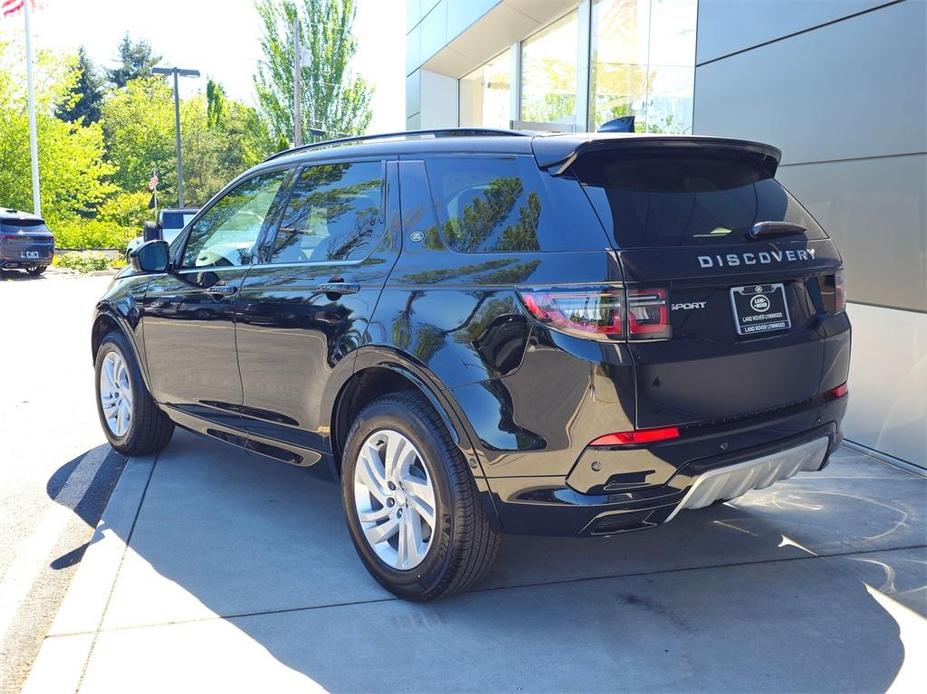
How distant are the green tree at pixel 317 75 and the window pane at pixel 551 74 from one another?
27513mm

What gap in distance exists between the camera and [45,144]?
35.8 m

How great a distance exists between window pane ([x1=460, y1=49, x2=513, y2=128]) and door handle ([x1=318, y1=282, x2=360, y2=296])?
→ 11146mm

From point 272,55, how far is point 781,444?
40.0 m

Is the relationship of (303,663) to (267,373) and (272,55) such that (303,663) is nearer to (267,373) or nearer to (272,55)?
(267,373)

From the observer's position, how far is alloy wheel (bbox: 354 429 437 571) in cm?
352

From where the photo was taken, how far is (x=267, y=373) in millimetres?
4305

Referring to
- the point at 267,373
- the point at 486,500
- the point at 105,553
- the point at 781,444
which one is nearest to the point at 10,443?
the point at 105,553

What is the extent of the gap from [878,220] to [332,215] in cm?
356

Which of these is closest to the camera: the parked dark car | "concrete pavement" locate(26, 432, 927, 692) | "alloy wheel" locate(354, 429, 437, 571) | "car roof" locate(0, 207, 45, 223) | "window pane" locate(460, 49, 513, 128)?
"concrete pavement" locate(26, 432, 927, 692)

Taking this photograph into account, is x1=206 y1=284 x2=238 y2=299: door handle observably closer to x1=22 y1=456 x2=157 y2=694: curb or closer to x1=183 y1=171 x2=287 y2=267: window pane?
x1=183 y1=171 x2=287 y2=267: window pane

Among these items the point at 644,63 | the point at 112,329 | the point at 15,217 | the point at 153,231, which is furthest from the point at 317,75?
the point at 112,329

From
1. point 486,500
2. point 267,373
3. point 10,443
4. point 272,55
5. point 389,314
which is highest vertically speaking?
point 272,55

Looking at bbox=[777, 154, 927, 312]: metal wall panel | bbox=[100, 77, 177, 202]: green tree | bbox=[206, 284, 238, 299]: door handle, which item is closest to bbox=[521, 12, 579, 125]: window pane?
bbox=[777, 154, 927, 312]: metal wall panel

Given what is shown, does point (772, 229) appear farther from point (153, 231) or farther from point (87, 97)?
point (87, 97)
